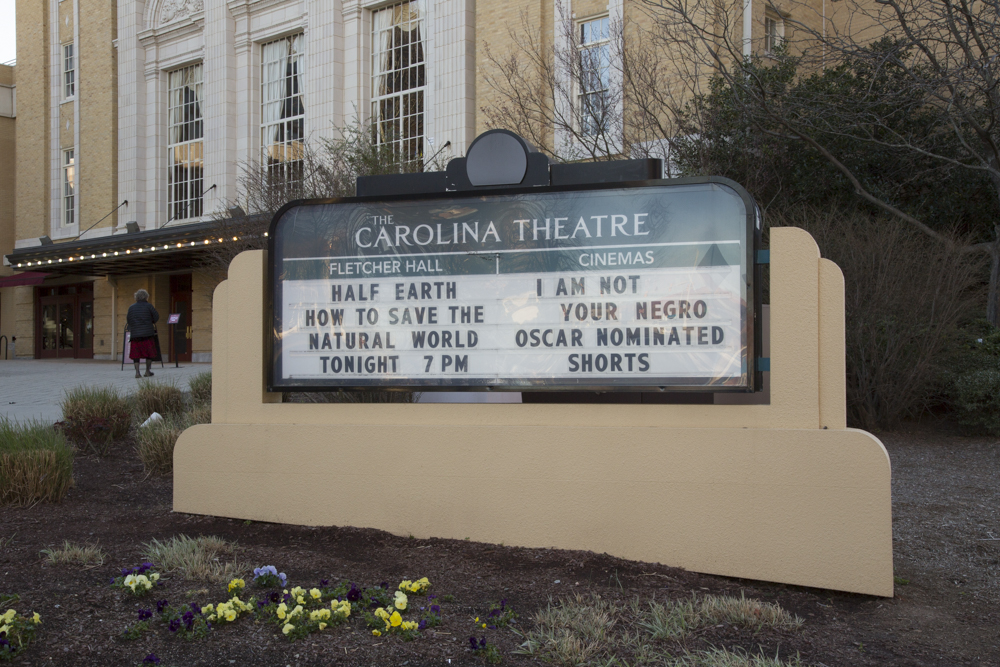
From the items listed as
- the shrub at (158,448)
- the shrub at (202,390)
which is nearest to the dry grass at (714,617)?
the shrub at (158,448)

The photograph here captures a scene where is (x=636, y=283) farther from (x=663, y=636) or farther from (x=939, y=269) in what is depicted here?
(x=939, y=269)

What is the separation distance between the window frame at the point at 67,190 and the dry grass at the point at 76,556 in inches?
1269

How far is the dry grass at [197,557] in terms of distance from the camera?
13.8ft

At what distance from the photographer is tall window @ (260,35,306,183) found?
85.6 feet

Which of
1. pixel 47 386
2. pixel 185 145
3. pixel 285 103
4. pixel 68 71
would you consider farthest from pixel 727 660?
pixel 68 71

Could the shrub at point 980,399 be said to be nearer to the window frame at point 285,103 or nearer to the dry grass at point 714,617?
the dry grass at point 714,617

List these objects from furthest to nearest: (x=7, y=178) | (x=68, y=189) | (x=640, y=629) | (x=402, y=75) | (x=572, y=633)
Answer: (x=7, y=178) → (x=68, y=189) → (x=402, y=75) → (x=640, y=629) → (x=572, y=633)

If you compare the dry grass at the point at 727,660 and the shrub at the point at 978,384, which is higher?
the shrub at the point at 978,384

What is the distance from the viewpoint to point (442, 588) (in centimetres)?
422

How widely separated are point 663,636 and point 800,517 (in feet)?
4.57

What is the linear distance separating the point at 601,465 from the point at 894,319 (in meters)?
6.81

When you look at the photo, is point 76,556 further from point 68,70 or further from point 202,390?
point 68,70

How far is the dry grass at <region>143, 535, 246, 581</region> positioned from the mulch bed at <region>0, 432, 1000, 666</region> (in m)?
0.09

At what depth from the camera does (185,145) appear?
2972cm
